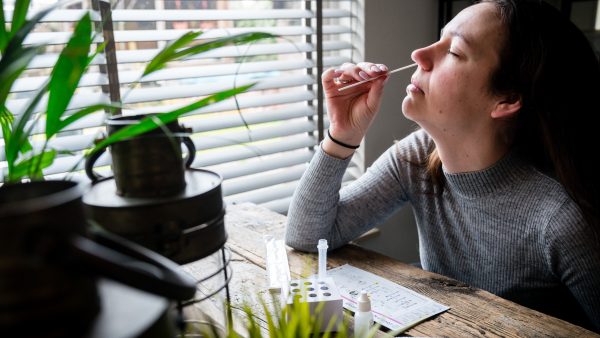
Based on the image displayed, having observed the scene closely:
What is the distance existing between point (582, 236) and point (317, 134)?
1.42 m

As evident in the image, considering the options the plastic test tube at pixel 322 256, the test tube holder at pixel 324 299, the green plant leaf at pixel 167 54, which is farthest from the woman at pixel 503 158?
the green plant leaf at pixel 167 54

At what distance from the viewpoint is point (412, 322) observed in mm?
945

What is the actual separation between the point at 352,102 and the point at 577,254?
2.41 feet

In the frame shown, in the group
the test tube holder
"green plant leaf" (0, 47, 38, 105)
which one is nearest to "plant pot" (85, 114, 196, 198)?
"green plant leaf" (0, 47, 38, 105)

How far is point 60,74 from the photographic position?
1.76 ft

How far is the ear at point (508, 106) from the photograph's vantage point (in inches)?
49.3

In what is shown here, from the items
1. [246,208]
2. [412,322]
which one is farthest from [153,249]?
[246,208]

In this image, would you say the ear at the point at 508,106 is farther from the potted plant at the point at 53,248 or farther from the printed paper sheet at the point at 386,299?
the potted plant at the point at 53,248

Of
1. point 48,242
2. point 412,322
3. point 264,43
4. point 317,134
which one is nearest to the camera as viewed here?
point 48,242

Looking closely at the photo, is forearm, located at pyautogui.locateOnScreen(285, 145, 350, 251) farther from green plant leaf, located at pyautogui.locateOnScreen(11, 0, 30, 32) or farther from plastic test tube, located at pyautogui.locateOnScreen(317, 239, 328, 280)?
green plant leaf, located at pyautogui.locateOnScreen(11, 0, 30, 32)

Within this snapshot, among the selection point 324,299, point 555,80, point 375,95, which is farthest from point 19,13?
point 555,80

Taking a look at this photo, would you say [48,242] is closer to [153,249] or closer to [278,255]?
[153,249]

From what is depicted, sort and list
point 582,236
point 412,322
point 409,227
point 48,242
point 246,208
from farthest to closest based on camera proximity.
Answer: point 409,227
point 246,208
point 582,236
point 412,322
point 48,242

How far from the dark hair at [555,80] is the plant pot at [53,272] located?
1122 mm
